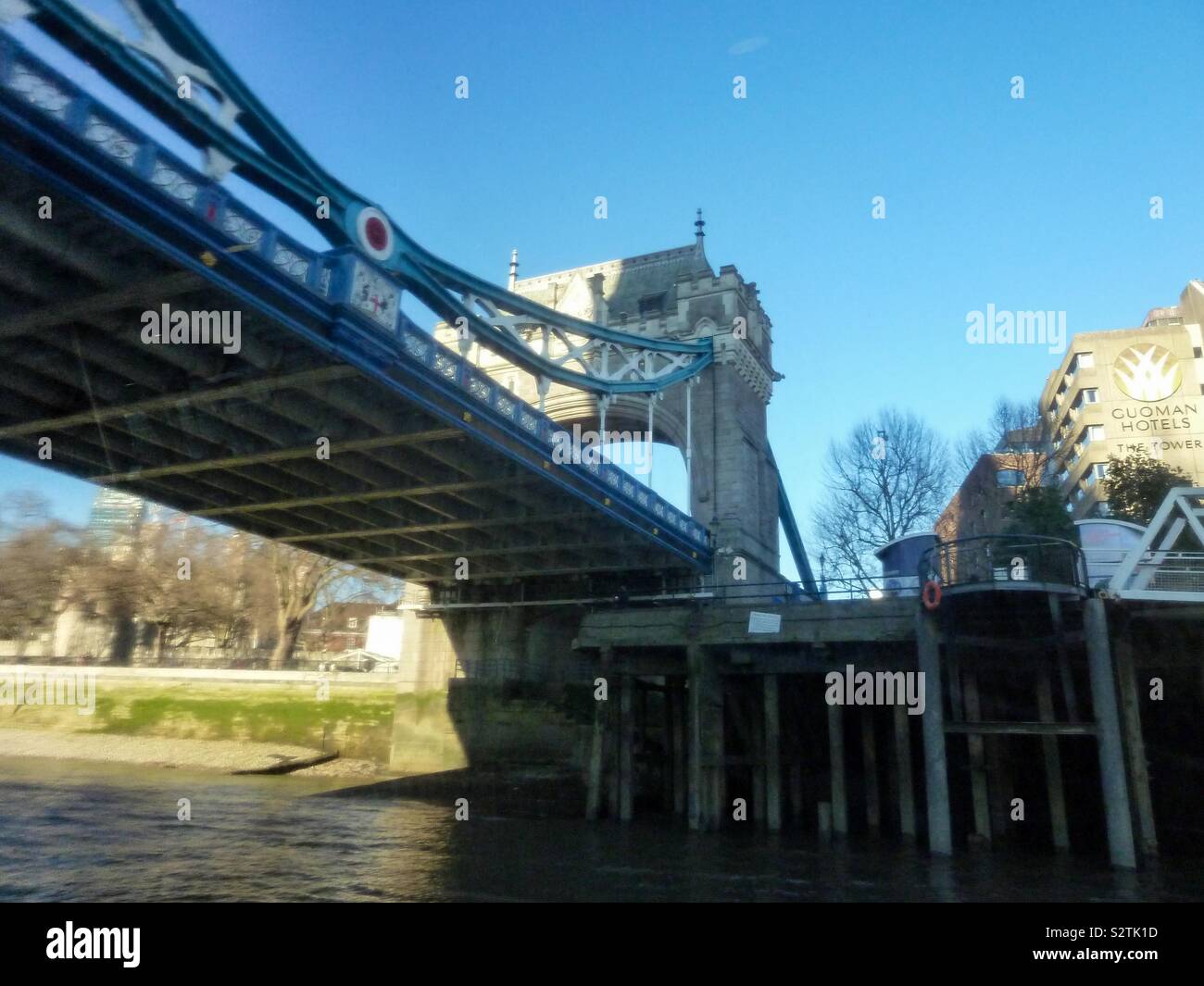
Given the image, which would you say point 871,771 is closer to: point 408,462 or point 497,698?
point 408,462

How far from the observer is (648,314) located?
139 ft

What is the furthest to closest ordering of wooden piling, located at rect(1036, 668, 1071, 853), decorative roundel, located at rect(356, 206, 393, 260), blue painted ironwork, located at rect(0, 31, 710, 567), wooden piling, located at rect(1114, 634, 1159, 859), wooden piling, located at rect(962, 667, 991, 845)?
1. decorative roundel, located at rect(356, 206, 393, 260)
2. wooden piling, located at rect(962, 667, 991, 845)
3. wooden piling, located at rect(1036, 668, 1071, 853)
4. wooden piling, located at rect(1114, 634, 1159, 859)
5. blue painted ironwork, located at rect(0, 31, 710, 567)

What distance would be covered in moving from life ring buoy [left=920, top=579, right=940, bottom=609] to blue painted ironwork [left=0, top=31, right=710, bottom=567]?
9.68 metres

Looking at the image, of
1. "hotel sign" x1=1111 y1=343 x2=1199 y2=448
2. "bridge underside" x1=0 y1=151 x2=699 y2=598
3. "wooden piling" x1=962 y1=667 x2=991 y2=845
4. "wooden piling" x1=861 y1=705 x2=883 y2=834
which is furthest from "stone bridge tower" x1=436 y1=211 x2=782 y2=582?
"hotel sign" x1=1111 y1=343 x2=1199 y2=448

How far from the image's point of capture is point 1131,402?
48.8 metres

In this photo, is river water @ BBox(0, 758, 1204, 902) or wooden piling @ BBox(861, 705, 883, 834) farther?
wooden piling @ BBox(861, 705, 883, 834)

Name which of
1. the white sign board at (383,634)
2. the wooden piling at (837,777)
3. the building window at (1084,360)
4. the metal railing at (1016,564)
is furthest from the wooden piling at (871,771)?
the white sign board at (383,634)

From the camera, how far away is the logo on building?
47375 millimetres

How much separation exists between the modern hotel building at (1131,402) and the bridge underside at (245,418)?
31.6m

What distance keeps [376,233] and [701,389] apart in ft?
64.0

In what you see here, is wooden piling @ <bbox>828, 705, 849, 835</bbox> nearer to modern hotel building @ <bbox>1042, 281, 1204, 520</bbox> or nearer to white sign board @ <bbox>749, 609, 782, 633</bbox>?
white sign board @ <bbox>749, 609, 782, 633</bbox>
